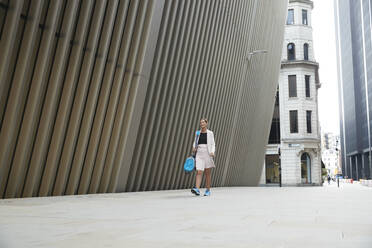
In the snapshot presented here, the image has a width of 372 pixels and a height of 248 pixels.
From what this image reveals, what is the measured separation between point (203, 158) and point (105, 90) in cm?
257

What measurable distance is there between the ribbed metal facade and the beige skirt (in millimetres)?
1693

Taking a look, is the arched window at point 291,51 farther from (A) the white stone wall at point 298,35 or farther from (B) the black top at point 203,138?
(B) the black top at point 203,138

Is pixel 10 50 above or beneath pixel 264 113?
beneath

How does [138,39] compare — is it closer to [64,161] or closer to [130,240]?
[64,161]

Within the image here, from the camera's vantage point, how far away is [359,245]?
2664 millimetres

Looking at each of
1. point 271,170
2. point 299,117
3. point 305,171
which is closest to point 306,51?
point 299,117

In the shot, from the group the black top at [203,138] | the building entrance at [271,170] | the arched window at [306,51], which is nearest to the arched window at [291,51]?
the arched window at [306,51]

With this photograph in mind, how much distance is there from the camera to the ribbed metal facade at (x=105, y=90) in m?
6.73

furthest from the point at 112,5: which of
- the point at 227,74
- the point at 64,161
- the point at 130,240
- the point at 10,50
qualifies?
the point at 227,74

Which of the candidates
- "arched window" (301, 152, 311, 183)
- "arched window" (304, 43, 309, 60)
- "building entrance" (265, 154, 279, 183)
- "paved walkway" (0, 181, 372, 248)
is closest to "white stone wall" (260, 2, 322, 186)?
"arched window" (304, 43, 309, 60)

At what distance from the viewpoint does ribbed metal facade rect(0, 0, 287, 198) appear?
22.1ft

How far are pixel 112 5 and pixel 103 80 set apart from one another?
A: 62.7 inches

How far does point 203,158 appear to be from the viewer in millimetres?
8828

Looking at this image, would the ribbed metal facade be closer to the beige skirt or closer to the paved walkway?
the beige skirt
